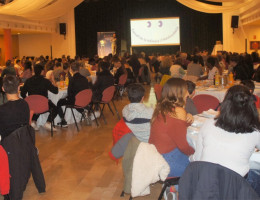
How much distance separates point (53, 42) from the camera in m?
19.3

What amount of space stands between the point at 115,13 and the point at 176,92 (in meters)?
17.7

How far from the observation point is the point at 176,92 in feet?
10.8

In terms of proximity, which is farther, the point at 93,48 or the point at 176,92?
the point at 93,48

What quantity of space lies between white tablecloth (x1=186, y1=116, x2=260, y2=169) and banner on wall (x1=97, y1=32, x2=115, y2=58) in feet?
55.9

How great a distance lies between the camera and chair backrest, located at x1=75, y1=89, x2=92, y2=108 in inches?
248

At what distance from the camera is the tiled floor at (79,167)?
3.87 meters

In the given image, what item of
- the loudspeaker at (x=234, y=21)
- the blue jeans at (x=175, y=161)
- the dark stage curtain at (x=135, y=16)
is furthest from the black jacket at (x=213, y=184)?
the dark stage curtain at (x=135, y=16)

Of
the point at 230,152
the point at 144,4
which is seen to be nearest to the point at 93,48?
the point at 144,4

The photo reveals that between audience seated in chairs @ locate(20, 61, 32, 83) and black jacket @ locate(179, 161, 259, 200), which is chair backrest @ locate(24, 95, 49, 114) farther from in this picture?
black jacket @ locate(179, 161, 259, 200)

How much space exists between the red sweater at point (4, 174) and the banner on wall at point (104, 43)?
17593 mm

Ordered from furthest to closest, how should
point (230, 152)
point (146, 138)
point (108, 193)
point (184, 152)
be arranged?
point (108, 193) → point (146, 138) → point (184, 152) → point (230, 152)

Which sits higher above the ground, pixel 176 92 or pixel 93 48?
pixel 93 48

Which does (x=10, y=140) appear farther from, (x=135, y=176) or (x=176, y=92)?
(x=176, y=92)

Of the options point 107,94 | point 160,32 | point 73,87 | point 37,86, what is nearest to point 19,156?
point 37,86
